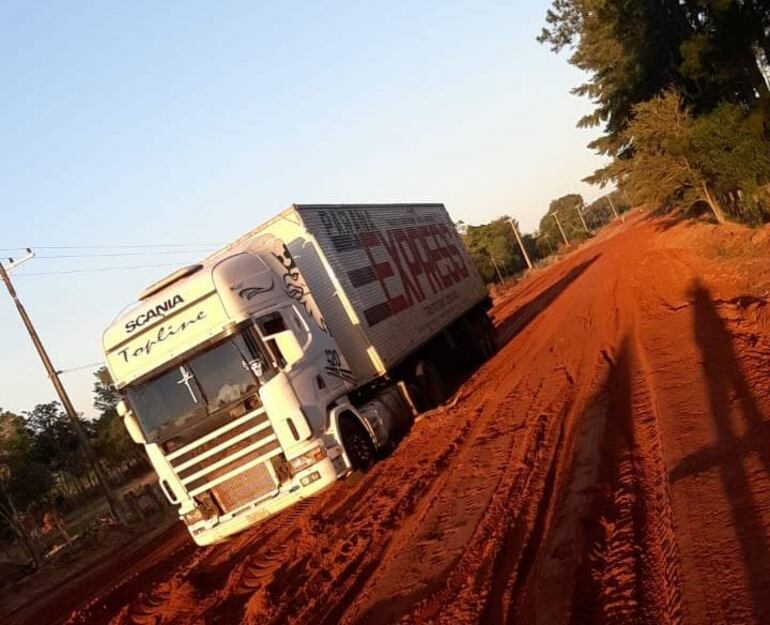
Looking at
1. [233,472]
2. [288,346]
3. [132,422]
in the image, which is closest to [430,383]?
[288,346]

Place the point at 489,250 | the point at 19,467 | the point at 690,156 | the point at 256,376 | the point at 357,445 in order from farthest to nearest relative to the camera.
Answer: the point at 489,250
the point at 690,156
the point at 19,467
the point at 357,445
the point at 256,376

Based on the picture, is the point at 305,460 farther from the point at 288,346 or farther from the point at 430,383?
the point at 430,383

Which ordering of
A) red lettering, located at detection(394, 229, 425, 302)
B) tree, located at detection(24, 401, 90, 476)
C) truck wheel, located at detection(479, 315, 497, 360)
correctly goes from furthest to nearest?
tree, located at detection(24, 401, 90, 476), truck wheel, located at detection(479, 315, 497, 360), red lettering, located at detection(394, 229, 425, 302)

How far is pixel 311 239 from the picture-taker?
12.4m

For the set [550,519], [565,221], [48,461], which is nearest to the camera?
[550,519]

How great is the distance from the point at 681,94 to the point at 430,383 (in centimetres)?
2477

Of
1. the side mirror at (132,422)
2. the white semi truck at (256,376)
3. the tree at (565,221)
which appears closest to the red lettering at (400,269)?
the white semi truck at (256,376)

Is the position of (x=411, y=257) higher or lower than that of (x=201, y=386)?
higher

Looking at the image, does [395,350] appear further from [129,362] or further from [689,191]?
[689,191]

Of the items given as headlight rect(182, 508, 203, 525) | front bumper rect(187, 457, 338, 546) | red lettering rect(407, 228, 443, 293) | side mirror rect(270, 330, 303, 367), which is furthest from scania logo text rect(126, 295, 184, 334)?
red lettering rect(407, 228, 443, 293)

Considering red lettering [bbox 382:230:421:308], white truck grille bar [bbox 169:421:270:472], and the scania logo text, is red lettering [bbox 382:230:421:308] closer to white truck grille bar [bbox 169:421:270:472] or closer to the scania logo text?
the scania logo text

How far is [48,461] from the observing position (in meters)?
35.9

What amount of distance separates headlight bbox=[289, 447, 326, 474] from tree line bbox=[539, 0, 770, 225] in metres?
19.4

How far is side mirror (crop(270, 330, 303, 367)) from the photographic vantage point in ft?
31.5
